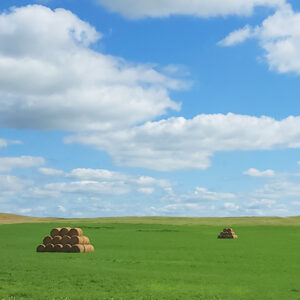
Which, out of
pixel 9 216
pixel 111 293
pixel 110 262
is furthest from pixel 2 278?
pixel 9 216

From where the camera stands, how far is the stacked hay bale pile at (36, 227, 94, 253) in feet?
120

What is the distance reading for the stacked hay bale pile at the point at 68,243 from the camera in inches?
1443

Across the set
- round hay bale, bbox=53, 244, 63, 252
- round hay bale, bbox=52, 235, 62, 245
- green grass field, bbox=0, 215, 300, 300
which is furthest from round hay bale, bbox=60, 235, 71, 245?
green grass field, bbox=0, 215, 300, 300

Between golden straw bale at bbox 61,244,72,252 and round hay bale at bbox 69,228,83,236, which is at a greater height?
round hay bale at bbox 69,228,83,236

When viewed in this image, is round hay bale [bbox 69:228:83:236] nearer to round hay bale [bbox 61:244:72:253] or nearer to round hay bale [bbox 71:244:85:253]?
round hay bale [bbox 61:244:72:253]

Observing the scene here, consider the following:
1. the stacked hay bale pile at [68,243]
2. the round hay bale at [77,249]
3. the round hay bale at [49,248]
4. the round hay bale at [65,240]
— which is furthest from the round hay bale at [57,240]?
the round hay bale at [77,249]

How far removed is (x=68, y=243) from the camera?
37500 mm

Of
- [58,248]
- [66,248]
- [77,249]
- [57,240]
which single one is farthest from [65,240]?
[77,249]

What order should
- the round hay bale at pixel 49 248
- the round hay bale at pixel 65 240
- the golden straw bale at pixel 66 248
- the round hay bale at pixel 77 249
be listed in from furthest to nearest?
1. the round hay bale at pixel 65 240
2. the round hay bale at pixel 49 248
3. the golden straw bale at pixel 66 248
4. the round hay bale at pixel 77 249

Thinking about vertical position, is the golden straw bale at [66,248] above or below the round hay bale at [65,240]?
below

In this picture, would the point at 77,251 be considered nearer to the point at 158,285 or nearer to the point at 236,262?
the point at 236,262

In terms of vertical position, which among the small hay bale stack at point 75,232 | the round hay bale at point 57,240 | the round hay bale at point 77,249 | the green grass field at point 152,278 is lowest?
the green grass field at point 152,278

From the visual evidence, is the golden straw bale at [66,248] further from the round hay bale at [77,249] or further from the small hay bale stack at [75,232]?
the small hay bale stack at [75,232]

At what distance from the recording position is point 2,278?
21.5 m
